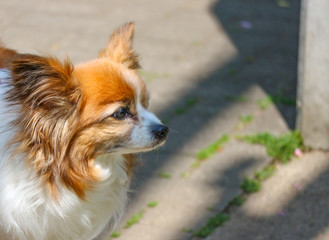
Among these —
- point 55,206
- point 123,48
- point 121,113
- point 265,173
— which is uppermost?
point 123,48

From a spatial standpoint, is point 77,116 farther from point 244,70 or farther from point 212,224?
point 244,70

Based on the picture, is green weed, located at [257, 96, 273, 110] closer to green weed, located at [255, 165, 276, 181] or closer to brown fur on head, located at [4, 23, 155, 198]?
green weed, located at [255, 165, 276, 181]

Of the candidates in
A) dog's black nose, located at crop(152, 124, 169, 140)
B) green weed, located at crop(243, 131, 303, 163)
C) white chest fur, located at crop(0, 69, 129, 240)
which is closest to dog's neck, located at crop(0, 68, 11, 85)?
white chest fur, located at crop(0, 69, 129, 240)

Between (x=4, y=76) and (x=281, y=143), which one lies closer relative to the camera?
(x=4, y=76)

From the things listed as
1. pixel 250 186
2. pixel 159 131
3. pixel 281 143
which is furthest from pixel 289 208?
pixel 159 131

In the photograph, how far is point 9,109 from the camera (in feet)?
10.4

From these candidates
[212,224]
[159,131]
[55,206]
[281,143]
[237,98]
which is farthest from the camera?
[237,98]

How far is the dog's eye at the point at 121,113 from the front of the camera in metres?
3.36

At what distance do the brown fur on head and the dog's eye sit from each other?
0.02 metres

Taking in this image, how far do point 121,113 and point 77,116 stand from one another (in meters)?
0.27

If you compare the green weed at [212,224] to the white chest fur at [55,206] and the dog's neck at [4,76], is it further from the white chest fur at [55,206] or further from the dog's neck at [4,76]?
the dog's neck at [4,76]

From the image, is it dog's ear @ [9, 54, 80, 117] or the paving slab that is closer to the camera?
dog's ear @ [9, 54, 80, 117]

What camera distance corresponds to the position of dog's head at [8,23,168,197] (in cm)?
304

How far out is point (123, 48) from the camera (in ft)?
12.4
